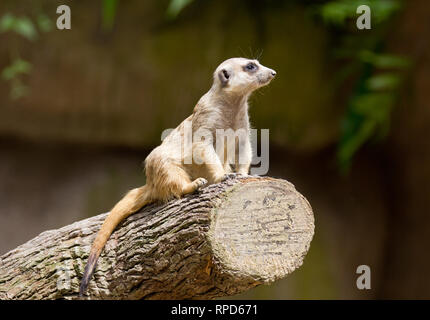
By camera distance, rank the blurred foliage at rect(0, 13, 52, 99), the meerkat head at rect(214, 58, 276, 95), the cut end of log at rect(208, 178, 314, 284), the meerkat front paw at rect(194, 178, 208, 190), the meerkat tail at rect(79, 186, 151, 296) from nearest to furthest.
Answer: the cut end of log at rect(208, 178, 314, 284)
the meerkat front paw at rect(194, 178, 208, 190)
the meerkat tail at rect(79, 186, 151, 296)
the meerkat head at rect(214, 58, 276, 95)
the blurred foliage at rect(0, 13, 52, 99)

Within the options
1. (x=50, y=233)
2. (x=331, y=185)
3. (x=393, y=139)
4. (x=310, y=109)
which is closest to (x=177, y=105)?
(x=310, y=109)

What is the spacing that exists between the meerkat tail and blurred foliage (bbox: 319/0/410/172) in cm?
287

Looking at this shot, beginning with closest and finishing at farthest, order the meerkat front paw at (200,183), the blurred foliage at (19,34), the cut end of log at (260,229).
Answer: the cut end of log at (260,229)
the meerkat front paw at (200,183)
the blurred foliage at (19,34)

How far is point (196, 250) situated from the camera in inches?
87.1

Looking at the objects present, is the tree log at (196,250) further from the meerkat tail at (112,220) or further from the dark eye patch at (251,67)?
the dark eye patch at (251,67)

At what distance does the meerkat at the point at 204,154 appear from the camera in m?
2.55

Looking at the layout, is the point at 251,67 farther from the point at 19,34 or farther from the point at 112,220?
the point at 19,34

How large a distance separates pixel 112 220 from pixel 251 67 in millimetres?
947

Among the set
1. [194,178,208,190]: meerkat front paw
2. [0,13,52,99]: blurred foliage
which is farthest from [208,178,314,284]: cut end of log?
[0,13,52,99]: blurred foliage

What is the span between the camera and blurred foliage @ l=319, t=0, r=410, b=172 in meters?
5.03

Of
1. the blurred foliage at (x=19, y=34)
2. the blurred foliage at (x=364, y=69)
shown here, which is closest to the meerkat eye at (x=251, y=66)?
the blurred foliage at (x=364, y=69)

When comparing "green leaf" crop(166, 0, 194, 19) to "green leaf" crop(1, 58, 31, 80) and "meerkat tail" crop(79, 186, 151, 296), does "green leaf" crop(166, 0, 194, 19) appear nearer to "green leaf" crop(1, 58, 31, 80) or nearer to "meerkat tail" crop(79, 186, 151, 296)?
"green leaf" crop(1, 58, 31, 80)

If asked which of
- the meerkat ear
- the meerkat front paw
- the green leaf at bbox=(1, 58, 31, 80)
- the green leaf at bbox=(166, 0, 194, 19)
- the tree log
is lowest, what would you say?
the tree log

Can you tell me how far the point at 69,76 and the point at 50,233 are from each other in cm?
263
